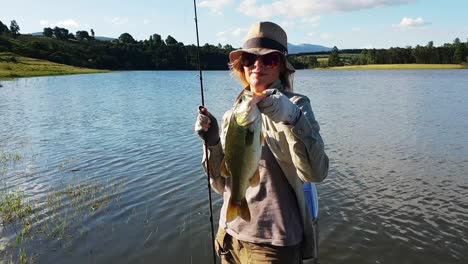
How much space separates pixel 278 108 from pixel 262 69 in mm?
843

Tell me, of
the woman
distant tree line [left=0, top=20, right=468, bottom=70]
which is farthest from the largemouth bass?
distant tree line [left=0, top=20, right=468, bottom=70]

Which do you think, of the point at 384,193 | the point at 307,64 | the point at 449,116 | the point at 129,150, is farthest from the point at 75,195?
the point at 307,64

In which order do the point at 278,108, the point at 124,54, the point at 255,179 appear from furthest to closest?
the point at 124,54, the point at 255,179, the point at 278,108

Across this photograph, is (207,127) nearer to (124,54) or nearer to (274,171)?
(274,171)

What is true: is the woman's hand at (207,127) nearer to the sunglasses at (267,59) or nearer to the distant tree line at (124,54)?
the sunglasses at (267,59)

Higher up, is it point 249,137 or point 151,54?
point 151,54

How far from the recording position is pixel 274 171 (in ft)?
11.5

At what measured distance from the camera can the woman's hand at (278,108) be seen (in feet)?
9.04

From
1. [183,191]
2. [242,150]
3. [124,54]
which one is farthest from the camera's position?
[124,54]

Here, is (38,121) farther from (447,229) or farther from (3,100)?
(447,229)

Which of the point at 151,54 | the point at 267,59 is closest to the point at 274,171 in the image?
the point at 267,59

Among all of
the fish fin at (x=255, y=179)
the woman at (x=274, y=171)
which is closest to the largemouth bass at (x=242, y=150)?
the fish fin at (x=255, y=179)

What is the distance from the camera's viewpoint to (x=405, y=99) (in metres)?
38.2

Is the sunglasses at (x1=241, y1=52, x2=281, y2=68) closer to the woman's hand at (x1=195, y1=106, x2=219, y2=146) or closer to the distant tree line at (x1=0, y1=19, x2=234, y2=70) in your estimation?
the woman's hand at (x1=195, y1=106, x2=219, y2=146)
